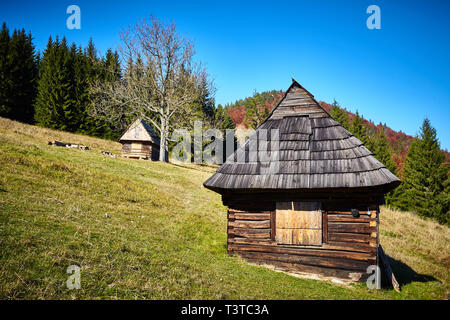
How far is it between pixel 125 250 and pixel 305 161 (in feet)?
19.3

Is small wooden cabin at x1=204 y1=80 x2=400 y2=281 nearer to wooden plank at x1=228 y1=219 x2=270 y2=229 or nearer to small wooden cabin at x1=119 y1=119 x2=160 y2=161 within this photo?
wooden plank at x1=228 y1=219 x2=270 y2=229

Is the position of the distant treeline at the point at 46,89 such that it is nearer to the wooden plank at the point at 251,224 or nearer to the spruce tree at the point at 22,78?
the spruce tree at the point at 22,78

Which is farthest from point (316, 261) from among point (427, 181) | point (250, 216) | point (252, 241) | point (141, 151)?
point (427, 181)

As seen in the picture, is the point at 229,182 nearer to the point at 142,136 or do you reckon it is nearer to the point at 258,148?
the point at 258,148

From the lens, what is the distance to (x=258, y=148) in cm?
834

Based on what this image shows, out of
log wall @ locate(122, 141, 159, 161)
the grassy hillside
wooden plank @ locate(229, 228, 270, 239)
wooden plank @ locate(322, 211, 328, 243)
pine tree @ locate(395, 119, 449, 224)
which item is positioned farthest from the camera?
log wall @ locate(122, 141, 159, 161)

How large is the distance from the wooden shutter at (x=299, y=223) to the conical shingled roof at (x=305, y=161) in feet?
2.81

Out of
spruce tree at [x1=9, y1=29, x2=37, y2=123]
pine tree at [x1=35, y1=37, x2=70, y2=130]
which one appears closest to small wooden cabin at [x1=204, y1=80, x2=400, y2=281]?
pine tree at [x1=35, y1=37, x2=70, y2=130]

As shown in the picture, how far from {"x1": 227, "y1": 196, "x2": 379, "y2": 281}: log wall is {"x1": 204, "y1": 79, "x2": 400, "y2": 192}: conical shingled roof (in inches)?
36.4

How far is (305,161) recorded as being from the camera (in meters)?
7.58

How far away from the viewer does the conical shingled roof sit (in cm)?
682
